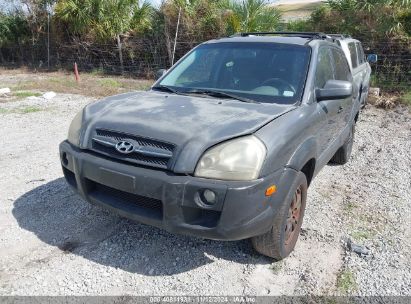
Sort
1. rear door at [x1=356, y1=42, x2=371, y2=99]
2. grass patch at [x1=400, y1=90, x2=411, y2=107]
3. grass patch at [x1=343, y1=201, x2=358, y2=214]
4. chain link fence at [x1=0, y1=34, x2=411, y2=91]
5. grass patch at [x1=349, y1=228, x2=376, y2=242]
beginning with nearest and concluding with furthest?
grass patch at [x1=349, y1=228, x2=376, y2=242]
grass patch at [x1=343, y1=201, x2=358, y2=214]
rear door at [x1=356, y1=42, x2=371, y2=99]
grass patch at [x1=400, y1=90, x2=411, y2=107]
chain link fence at [x1=0, y1=34, x2=411, y2=91]

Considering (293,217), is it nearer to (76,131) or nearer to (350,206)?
(350,206)

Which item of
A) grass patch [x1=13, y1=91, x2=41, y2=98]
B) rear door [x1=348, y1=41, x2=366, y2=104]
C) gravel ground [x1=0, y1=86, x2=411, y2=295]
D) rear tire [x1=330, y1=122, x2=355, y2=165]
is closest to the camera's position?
gravel ground [x1=0, y1=86, x2=411, y2=295]

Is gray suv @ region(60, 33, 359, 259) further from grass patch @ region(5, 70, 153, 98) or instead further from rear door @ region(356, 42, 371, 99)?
grass patch @ region(5, 70, 153, 98)

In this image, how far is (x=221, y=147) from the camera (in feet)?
8.32

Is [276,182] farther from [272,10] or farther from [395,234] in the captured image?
[272,10]

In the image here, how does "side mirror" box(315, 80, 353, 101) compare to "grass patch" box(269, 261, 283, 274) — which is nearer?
"grass patch" box(269, 261, 283, 274)

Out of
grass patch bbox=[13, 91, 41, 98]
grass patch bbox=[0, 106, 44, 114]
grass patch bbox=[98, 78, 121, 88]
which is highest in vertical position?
grass patch bbox=[98, 78, 121, 88]

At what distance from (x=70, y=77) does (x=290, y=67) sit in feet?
41.0

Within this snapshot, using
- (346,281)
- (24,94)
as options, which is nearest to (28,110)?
(24,94)

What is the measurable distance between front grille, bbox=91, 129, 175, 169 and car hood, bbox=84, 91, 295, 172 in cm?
4

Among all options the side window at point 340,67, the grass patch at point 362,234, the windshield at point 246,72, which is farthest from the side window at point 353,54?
the grass patch at point 362,234

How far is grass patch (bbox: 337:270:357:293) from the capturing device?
2826mm

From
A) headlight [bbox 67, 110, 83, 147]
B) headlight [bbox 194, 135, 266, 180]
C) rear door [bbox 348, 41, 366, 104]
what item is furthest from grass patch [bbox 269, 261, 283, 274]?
rear door [bbox 348, 41, 366, 104]

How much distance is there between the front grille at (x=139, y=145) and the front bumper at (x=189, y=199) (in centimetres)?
5
